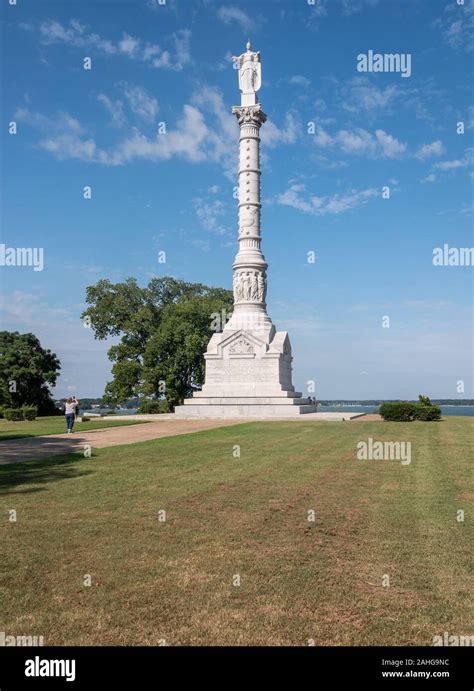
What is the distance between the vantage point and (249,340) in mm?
43719

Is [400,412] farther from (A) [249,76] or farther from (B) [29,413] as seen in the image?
(A) [249,76]

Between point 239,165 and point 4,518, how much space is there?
42199 mm

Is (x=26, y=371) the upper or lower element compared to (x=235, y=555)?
upper

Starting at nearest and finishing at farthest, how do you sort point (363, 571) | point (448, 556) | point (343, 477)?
point (363, 571)
point (448, 556)
point (343, 477)

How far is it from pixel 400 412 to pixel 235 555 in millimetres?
27864

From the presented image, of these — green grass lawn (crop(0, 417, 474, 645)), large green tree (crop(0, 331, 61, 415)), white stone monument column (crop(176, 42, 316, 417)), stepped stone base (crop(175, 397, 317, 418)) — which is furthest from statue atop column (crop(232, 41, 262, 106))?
green grass lawn (crop(0, 417, 474, 645))

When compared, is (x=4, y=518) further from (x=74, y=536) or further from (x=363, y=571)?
(x=363, y=571)

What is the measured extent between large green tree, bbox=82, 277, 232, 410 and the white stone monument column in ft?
27.1

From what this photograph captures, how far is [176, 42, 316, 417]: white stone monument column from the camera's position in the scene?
41156mm

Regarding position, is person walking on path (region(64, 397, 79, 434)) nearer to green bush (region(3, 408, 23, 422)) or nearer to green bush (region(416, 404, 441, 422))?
green bush (region(3, 408, 23, 422))

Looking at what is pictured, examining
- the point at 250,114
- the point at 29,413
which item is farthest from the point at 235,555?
the point at 250,114

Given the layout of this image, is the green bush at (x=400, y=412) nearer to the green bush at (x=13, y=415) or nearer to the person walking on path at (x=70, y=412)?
the person walking on path at (x=70, y=412)
